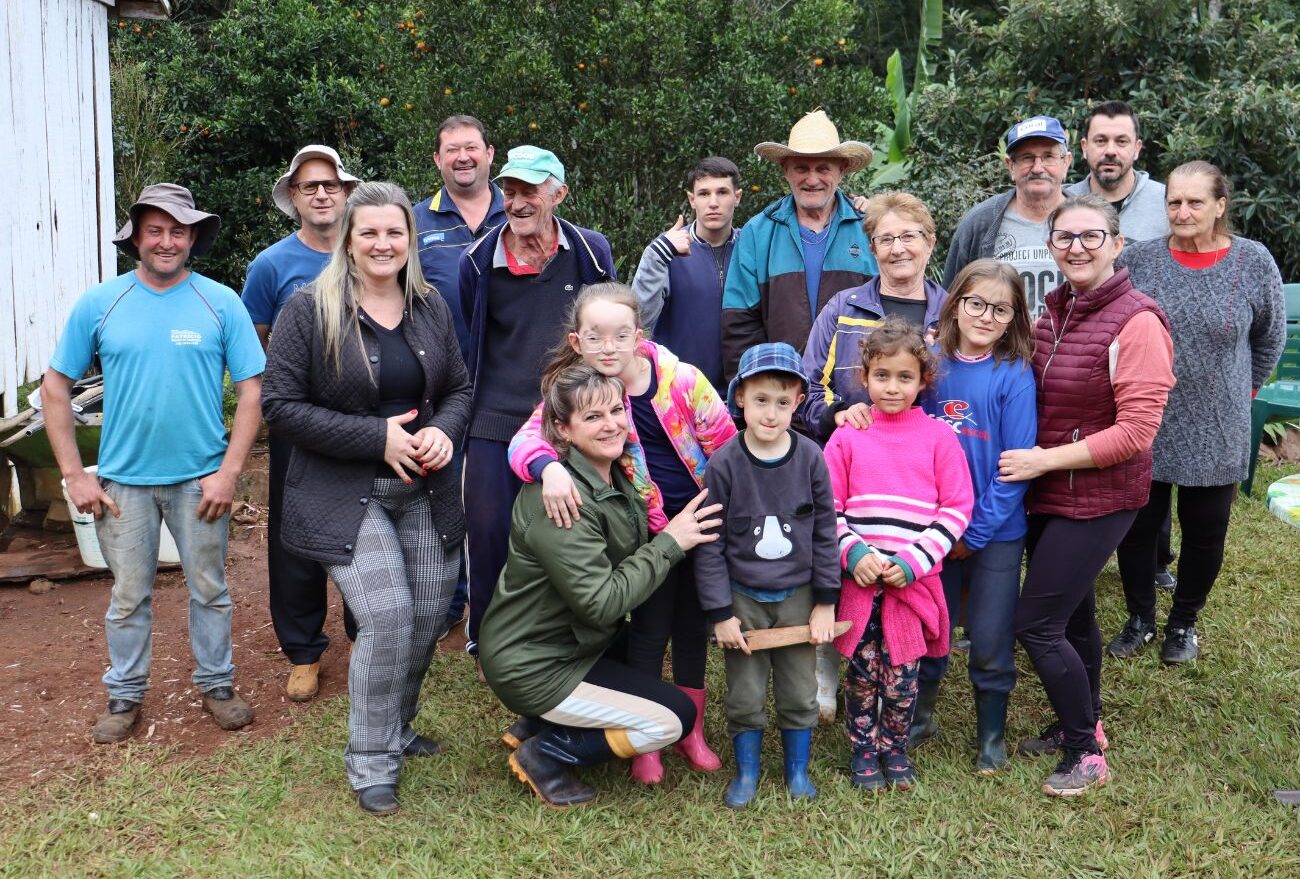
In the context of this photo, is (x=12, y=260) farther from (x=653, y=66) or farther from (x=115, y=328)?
(x=653, y=66)

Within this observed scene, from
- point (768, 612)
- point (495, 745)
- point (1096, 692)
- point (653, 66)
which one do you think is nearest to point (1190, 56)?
point (653, 66)

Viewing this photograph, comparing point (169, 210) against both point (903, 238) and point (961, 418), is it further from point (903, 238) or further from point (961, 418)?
point (961, 418)

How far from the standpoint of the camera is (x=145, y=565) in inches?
169

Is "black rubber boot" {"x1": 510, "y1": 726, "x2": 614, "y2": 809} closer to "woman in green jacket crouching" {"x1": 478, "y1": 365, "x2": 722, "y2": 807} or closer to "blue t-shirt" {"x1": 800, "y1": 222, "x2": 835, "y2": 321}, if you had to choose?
"woman in green jacket crouching" {"x1": 478, "y1": 365, "x2": 722, "y2": 807}

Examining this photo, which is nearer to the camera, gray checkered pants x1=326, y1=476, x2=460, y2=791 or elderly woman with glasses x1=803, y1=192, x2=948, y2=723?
gray checkered pants x1=326, y1=476, x2=460, y2=791

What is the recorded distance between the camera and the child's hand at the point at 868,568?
376 centimetres

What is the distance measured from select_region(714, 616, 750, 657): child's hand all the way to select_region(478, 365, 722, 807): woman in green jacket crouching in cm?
27

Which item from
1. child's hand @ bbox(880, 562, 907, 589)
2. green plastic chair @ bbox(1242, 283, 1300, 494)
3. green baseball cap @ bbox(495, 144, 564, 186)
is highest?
green baseball cap @ bbox(495, 144, 564, 186)

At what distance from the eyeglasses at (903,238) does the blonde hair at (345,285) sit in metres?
1.71

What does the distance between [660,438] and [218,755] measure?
6.86ft

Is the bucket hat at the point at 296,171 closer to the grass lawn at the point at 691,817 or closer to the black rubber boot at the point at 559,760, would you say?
the grass lawn at the point at 691,817

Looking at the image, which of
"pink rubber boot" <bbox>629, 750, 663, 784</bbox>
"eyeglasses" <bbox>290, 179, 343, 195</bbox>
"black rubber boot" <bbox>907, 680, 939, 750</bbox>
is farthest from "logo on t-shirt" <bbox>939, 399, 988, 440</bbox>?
"eyeglasses" <bbox>290, 179, 343, 195</bbox>

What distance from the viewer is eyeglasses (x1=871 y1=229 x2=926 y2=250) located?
4.02 meters

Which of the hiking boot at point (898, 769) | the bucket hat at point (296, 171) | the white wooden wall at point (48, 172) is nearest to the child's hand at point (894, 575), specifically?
the hiking boot at point (898, 769)
